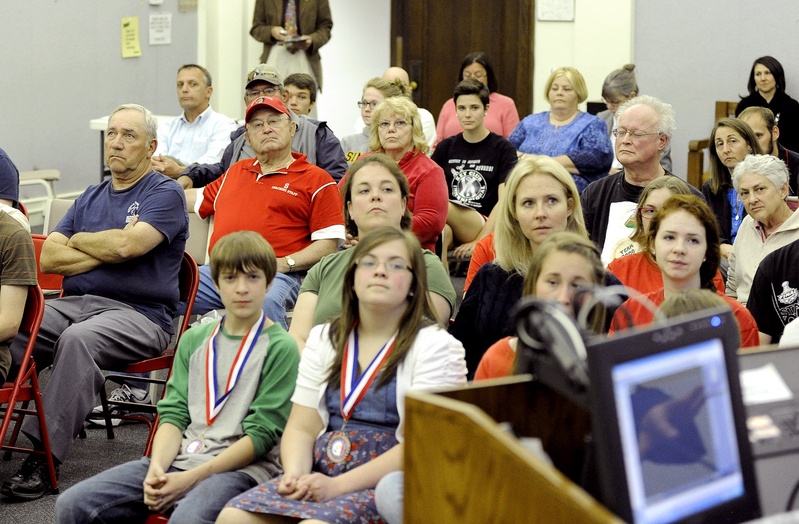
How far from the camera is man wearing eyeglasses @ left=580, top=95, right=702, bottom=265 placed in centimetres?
401

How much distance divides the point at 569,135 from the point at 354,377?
13.5ft

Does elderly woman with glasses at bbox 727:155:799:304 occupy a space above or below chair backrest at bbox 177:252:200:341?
above

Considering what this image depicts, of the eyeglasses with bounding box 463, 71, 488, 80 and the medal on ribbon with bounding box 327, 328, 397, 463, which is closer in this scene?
the medal on ribbon with bounding box 327, 328, 397, 463

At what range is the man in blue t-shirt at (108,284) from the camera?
3439 millimetres

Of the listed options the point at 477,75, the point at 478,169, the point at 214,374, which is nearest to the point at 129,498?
the point at 214,374

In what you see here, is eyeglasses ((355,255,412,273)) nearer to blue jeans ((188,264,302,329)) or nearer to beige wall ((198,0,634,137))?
blue jeans ((188,264,302,329))

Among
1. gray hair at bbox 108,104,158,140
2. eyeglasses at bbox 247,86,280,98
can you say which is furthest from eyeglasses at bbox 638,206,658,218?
eyeglasses at bbox 247,86,280,98

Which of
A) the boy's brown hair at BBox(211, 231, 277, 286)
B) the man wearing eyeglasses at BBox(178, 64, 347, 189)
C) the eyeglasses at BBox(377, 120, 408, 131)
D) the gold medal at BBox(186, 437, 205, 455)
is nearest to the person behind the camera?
the gold medal at BBox(186, 437, 205, 455)

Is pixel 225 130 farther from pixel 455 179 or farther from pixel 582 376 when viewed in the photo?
pixel 582 376

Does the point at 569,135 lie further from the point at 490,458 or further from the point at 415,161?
the point at 490,458

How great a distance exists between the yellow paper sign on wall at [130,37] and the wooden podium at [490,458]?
8030mm

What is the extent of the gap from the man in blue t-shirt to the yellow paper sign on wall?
518 cm

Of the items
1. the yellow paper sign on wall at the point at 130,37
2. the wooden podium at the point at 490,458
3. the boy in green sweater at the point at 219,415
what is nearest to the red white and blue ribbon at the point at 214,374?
the boy in green sweater at the point at 219,415

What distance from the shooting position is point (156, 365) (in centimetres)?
362
